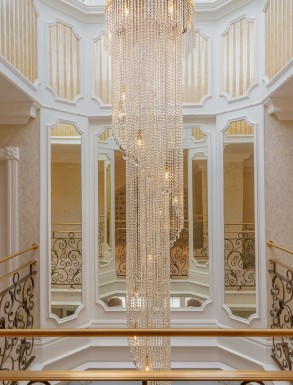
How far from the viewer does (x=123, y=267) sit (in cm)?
466

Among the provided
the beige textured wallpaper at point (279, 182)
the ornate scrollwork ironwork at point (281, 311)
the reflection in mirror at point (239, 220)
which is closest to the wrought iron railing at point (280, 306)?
the ornate scrollwork ironwork at point (281, 311)

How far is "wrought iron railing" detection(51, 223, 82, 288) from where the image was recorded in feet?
13.9

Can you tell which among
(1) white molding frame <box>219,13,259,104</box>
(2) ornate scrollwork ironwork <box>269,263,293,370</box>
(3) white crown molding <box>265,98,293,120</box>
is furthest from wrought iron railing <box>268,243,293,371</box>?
(1) white molding frame <box>219,13,259,104</box>

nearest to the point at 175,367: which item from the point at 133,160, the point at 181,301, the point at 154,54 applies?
the point at 181,301

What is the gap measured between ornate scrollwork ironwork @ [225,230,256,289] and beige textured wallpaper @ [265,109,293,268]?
292 millimetres

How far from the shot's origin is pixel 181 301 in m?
4.59

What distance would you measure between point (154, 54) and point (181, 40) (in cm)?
34

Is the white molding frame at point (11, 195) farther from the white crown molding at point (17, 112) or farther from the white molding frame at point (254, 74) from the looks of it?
the white molding frame at point (254, 74)

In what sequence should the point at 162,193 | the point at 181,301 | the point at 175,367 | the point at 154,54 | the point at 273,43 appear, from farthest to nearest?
the point at 181,301 < the point at 175,367 < the point at 273,43 < the point at 162,193 < the point at 154,54

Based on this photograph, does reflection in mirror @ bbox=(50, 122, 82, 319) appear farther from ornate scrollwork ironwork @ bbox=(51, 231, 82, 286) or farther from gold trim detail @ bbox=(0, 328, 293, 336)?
gold trim detail @ bbox=(0, 328, 293, 336)

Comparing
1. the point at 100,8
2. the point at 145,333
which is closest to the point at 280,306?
the point at 145,333

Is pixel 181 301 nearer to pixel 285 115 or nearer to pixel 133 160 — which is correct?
pixel 133 160

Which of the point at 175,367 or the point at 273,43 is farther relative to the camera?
the point at 175,367

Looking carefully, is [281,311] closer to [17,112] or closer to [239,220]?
[239,220]
